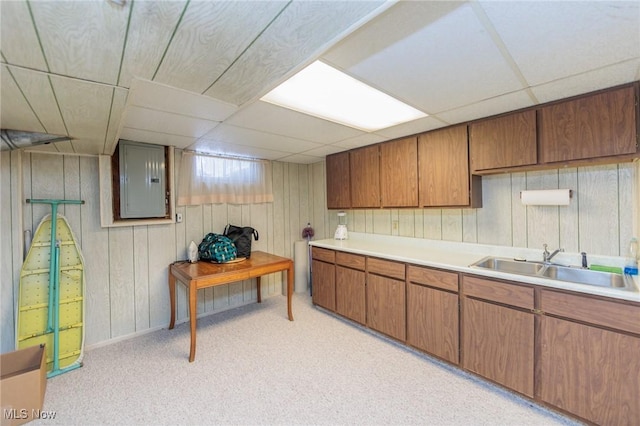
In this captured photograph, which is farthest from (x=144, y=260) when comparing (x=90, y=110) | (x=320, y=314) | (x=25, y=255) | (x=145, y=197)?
(x=320, y=314)

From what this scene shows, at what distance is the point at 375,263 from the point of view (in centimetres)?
283

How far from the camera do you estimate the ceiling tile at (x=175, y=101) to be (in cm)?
147

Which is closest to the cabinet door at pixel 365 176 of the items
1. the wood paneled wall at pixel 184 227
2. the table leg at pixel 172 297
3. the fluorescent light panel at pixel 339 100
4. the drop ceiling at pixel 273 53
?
the wood paneled wall at pixel 184 227

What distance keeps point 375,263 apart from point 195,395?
1923 millimetres

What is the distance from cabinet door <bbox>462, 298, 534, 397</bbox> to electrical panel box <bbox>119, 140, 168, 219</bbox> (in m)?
3.26

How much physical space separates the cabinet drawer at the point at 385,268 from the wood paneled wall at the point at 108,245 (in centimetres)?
180

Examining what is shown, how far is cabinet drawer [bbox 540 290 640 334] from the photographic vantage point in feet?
4.92

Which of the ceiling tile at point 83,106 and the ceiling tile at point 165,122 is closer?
the ceiling tile at point 83,106

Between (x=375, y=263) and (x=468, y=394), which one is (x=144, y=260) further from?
(x=468, y=394)

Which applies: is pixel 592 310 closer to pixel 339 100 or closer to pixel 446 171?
pixel 446 171

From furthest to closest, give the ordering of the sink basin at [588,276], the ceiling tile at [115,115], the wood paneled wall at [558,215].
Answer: the wood paneled wall at [558,215]
the sink basin at [588,276]
the ceiling tile at [115,115]

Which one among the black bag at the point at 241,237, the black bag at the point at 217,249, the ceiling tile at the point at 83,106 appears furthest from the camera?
the black bag at the point at 241,237

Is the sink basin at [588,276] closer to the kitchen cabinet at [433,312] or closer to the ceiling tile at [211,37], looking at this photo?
the kitchen cabinet at [433,312]

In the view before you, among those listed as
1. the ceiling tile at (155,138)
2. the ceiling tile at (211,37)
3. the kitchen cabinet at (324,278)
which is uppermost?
the ceiling tile at (155,138)
